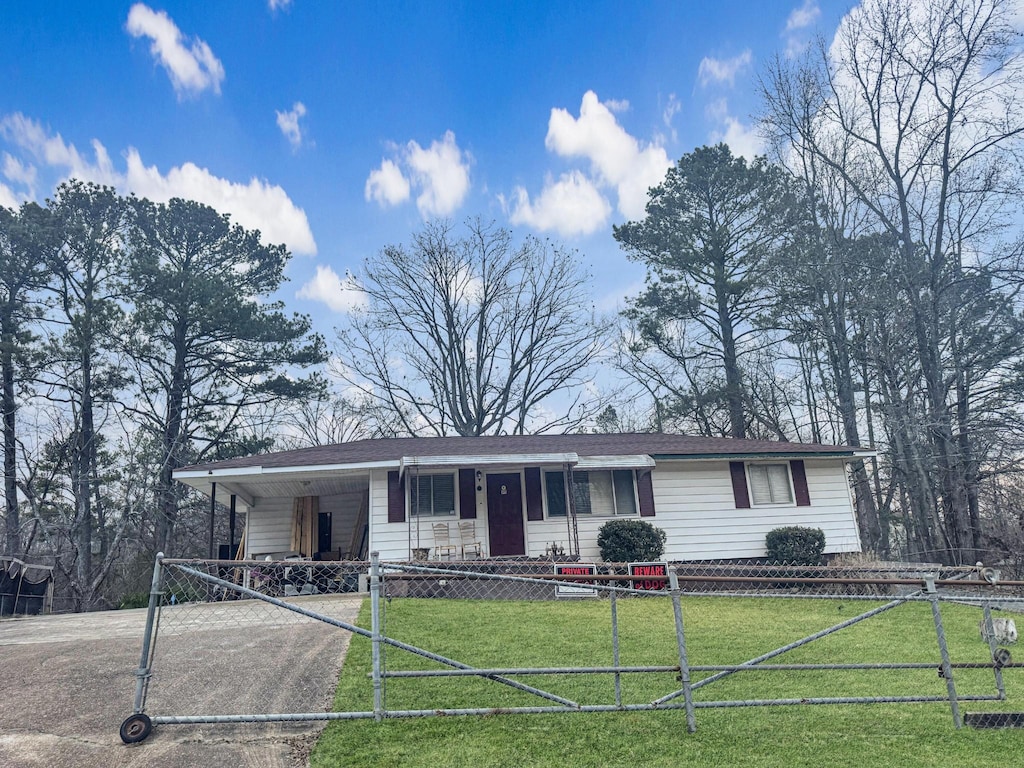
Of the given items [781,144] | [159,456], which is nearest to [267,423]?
[159,456]

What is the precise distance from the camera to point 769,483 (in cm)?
1415

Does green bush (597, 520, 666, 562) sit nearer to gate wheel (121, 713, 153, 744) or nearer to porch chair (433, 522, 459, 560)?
porch chair (433, 522, 459, 560)

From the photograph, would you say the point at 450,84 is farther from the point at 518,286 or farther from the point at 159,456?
the point at 159,456

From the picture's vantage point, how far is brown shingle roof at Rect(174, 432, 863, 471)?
12.6 meters

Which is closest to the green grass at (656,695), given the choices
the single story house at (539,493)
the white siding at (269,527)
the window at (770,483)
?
the single story house at (539,493)

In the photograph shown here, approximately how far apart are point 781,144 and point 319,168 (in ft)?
48.3

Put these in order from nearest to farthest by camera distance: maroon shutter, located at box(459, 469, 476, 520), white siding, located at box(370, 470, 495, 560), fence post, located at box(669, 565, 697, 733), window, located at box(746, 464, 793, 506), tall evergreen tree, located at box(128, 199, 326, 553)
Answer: fence post, located at box(669, 565, 697, 733), white siding, located at box(370, 470, 495, 560), maroon shutter, located at box(459, 469, 476, 520), window, located at box(746, 464, 793, 506), tall evergreen tree, located at box(128, 199, 326, 553)

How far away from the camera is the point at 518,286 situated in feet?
83.0

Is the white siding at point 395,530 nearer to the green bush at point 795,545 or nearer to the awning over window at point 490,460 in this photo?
the awning over window at point 490,460

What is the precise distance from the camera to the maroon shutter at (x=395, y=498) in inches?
487

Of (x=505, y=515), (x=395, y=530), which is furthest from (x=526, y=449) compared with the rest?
(x=395, y=530)

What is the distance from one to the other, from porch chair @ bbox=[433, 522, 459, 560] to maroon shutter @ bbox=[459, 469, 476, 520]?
0.47 metres

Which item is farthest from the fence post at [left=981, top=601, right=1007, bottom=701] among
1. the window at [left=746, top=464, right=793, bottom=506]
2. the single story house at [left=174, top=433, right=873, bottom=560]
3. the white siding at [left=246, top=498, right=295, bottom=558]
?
the white siding at [left=246, top=498, right=295, bottom=558]

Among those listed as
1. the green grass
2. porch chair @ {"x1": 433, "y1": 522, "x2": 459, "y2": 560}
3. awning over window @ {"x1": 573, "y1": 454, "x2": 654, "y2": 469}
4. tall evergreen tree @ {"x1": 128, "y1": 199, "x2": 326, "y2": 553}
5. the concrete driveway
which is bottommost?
the green grass
